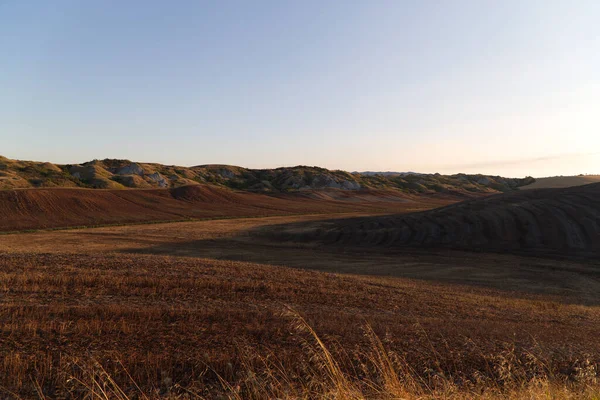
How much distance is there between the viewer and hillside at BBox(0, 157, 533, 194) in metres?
95.5

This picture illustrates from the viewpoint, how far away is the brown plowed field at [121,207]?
55159 mm

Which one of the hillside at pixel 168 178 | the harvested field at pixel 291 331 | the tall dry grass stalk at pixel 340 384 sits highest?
the hillside at pixel 168 178

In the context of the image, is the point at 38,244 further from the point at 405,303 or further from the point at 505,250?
the point at 505,250

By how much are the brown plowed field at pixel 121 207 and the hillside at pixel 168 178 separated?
883 inches

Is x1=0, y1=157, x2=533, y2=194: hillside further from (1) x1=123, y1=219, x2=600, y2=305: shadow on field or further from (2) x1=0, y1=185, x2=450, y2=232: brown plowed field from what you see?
(1) x1=123, y1=219, x2=600, y2=305: shadow on field

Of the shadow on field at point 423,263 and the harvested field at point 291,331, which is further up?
the harvested field at point 291,331

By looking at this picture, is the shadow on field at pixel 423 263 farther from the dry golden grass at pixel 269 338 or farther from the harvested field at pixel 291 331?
the dry golden grass at pixel 269 338

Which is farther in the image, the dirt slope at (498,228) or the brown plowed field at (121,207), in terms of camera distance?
the brown plowed field at (121,207)

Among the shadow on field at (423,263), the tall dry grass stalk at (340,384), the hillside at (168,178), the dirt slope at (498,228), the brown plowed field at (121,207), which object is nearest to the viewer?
the tall dry grass stalk at (340,384)

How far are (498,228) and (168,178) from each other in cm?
12779

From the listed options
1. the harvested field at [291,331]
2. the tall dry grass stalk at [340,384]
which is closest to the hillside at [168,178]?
the harvested field at [291,331]

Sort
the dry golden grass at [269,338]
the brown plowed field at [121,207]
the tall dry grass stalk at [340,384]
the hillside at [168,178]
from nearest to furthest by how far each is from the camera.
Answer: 1. the tall dry grass stalk at [340,384]
2. the dry golden grass at [269,338]
3. the brown plowed field at [121,207]
4. the hillside at [168,178]

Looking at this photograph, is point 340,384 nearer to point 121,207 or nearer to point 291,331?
point 291,331

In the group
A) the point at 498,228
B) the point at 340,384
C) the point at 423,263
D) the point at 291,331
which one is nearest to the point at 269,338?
the point at 291,331
